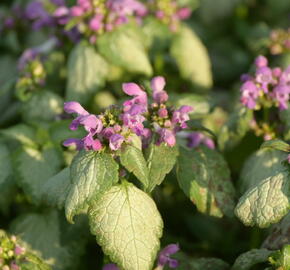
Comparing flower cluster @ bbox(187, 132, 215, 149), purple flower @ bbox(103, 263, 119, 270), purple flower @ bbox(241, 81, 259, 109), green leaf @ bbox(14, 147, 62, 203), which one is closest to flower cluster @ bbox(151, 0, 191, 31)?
flower cluster @ bbox(187, 132, 215, 149)

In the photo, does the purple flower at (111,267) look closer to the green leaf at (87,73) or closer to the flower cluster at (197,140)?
the flower cluster at (197,140)

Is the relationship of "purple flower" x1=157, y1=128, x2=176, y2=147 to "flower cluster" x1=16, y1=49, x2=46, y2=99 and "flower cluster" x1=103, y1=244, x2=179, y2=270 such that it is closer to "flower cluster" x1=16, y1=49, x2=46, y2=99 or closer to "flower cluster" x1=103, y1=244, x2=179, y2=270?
"flower cluster" x1=103, y1=244, x2=179, y2=270

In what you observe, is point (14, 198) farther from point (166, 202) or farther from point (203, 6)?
point (203, 6)

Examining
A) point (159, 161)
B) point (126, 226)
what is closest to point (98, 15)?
point (159, 161)

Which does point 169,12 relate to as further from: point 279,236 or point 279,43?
point 279,236

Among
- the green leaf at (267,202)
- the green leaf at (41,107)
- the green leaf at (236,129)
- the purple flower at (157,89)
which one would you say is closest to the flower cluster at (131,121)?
the purple flower at (157,89)

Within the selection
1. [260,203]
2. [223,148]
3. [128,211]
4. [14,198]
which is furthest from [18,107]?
[260,203]

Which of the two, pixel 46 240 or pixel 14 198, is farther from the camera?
pixel 14 198
